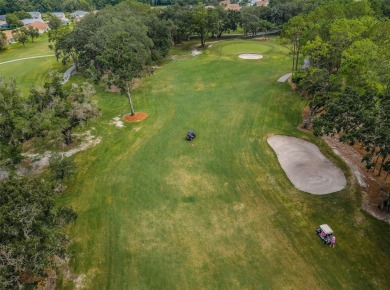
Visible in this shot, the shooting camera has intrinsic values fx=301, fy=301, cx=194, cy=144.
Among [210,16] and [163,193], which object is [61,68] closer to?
[210,16]

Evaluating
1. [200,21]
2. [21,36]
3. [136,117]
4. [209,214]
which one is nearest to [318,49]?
[136,117]

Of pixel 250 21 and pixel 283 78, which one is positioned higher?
pixel 250 21

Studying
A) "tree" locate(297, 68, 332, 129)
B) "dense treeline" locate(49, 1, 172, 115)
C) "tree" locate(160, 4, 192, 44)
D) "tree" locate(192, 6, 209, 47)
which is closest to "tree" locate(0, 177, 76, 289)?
"dense treeline" locate(49, 1, 172, 115)

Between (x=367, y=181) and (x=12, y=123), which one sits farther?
(x=12, y=123)

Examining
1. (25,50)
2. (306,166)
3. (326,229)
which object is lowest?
(326,229)

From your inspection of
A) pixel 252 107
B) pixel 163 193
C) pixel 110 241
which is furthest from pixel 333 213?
pixel 252 107

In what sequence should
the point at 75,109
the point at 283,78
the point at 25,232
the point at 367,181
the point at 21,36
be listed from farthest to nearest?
the point at 21,36 < the point at 283,78 < the point at 75,109 < the point at 367,181 < the point at 25,232

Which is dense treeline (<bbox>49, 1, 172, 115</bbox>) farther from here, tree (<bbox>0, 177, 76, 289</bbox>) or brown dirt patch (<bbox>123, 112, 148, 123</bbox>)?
tree (<bbox>0, 177, 76, 289</bbox>)

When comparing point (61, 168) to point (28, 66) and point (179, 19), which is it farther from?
point (179, 19)
